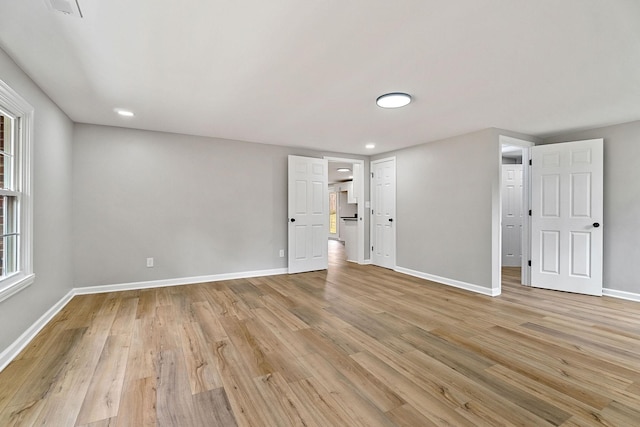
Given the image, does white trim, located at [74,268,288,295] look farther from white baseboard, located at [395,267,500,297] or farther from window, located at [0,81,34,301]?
white baseboard, located at [395,267,500,297]

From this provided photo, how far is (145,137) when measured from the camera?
4.21 meters

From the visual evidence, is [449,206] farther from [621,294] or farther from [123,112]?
[123,112]

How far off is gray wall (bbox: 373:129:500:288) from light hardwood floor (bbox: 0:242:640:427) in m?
0.86

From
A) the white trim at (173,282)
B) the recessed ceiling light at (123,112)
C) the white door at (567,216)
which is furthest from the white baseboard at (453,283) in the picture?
the recessed ceiling light at (123,112)

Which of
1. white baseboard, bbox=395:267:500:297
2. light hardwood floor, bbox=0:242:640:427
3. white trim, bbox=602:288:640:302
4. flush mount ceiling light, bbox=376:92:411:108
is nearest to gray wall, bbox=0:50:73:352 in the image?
light hardwood floor, bbox=0:242:640:427

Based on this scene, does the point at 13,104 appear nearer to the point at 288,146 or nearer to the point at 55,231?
the point at 55,231

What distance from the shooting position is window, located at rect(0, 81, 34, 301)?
231cm

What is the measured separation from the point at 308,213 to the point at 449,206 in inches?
93.4

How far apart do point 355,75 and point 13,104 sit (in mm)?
2723

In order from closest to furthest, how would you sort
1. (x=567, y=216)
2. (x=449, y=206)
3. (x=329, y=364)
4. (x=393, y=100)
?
(x=329, y=364) < (x=393, y=100) < (x=567, y=216) < (x=449, y=206)

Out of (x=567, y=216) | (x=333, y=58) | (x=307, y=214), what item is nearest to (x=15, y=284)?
(x=333, y=58)

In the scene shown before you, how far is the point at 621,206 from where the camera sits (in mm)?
3803

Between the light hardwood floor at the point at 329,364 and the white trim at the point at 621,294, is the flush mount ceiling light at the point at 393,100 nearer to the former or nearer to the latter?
the light hardwood floor at the point at 329,364

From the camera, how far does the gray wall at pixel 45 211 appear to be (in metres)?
2.28
